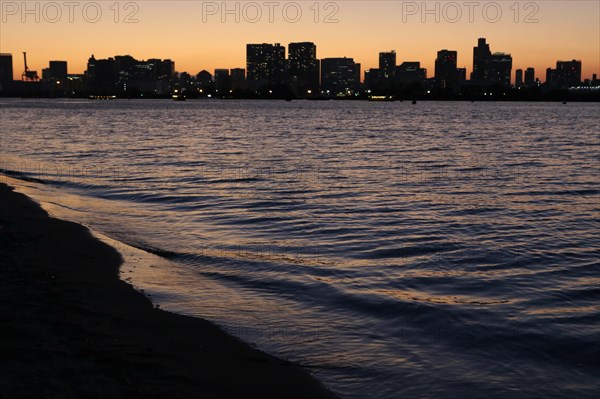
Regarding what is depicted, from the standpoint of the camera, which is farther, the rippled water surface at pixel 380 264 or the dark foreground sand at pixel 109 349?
the rippled water surface at pixel 380 264

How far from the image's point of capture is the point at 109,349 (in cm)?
762

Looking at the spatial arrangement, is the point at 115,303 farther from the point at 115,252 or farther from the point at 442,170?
the point at 442,170

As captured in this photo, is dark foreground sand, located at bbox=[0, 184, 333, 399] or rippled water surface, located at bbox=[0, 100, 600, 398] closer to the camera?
dark foreground sand, located at bbox=[0, 184, 333, 399]

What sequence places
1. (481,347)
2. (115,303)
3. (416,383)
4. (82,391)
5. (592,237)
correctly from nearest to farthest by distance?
1. (82,391)
2. (416,383)
3. (481,347)
4. (115,303)
5. (592,237)

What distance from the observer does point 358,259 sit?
580 inches

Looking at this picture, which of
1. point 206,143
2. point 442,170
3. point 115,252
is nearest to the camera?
point 115,252

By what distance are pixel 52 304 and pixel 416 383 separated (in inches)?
212

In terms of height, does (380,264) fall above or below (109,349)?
below

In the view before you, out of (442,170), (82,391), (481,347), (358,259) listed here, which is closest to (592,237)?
(358,259)

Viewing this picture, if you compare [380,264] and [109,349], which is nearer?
[109,349]

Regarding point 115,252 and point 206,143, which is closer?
point 115,252

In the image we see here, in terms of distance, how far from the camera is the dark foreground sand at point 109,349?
656cm

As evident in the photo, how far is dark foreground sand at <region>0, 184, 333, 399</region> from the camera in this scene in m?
6.56

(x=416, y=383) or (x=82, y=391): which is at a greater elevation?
(x=82, y=391)
